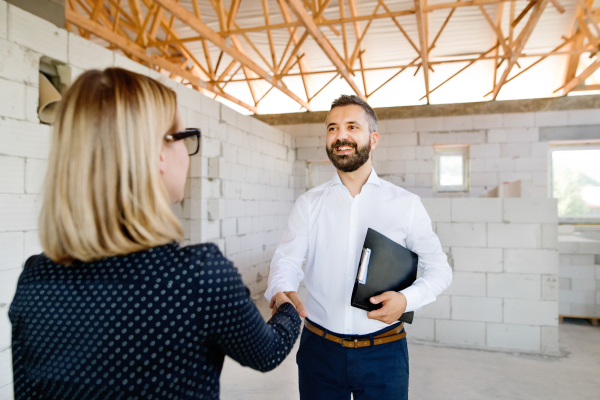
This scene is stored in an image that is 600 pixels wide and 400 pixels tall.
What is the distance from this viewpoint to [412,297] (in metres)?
1.37

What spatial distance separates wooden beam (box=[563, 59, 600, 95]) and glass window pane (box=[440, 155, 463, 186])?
2.01 metres

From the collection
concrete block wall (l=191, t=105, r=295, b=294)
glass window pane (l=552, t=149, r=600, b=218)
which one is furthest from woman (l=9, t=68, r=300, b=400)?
glass window pane (l=552, t=149, r=600, b=218)

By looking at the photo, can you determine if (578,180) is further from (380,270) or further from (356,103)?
(380,270)

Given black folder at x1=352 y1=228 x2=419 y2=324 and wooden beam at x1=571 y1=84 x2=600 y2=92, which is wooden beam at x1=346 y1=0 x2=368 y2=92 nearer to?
wooden beam at x1=571 y1=84 x2=600 y2=92

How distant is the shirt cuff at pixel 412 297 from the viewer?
4.46ft

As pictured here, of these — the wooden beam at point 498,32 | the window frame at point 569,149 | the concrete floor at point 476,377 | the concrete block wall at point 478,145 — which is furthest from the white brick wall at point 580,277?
the window frame at point 569,149

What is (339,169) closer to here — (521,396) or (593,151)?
(521,396)

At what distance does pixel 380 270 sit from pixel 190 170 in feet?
11.9

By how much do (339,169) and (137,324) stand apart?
1.16 meters

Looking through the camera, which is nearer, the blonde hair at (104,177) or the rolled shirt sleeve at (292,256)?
the blonde hair at (104,177)

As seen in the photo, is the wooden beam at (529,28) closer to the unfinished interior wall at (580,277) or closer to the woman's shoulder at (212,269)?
the unfinished interior wall at (580,277)

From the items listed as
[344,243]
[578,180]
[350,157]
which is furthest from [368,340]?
[578,180]

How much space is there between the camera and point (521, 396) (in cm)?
288

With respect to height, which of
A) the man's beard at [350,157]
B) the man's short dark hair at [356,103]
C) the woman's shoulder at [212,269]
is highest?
the man's short dark hair at [356,103]
